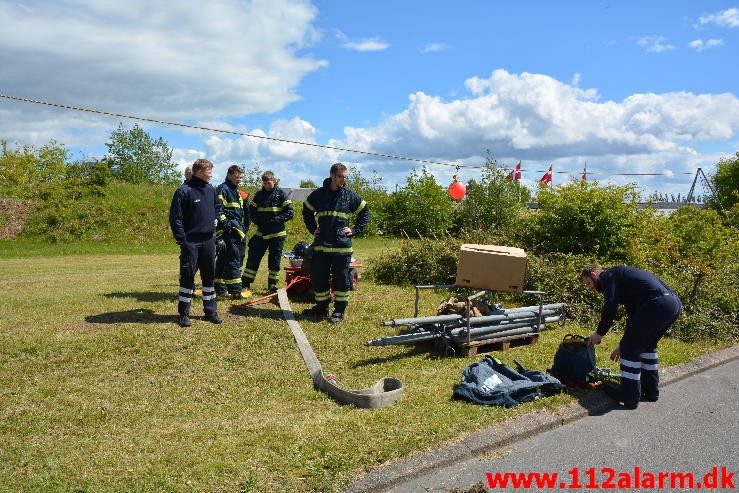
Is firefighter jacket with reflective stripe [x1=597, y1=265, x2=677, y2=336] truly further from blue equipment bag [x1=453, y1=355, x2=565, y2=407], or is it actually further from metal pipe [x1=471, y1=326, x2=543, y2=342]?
metal pipe [x1=471, y1=326, x2=543, y2=342]

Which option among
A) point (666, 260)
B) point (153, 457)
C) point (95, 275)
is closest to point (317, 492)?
point (153, 457)

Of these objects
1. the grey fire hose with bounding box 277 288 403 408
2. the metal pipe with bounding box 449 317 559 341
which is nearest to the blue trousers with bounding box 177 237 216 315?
the grey fire hose with bounding box 277 288 403 408

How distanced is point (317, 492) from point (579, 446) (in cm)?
218

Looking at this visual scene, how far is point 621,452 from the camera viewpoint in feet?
14.1

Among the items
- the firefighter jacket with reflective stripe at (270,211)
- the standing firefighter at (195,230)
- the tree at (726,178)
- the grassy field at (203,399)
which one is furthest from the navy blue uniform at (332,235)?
the tree at (726,178)

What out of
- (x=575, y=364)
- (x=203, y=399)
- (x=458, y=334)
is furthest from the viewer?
(x=458, y=334)

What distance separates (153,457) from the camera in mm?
3891

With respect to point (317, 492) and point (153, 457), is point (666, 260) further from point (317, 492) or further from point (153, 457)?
point (153, 457)

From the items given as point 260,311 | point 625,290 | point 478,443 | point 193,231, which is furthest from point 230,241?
point 625,290

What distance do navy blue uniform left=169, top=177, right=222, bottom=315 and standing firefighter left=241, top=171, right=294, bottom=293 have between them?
1695 mm

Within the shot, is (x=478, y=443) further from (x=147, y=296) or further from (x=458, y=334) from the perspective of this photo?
(x=147, y=296)

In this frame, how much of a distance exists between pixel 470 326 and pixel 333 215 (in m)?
2.42

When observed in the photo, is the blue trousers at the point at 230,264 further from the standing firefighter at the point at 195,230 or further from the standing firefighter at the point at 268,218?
the standing firefighter at the point at 195,230

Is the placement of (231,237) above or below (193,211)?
below
